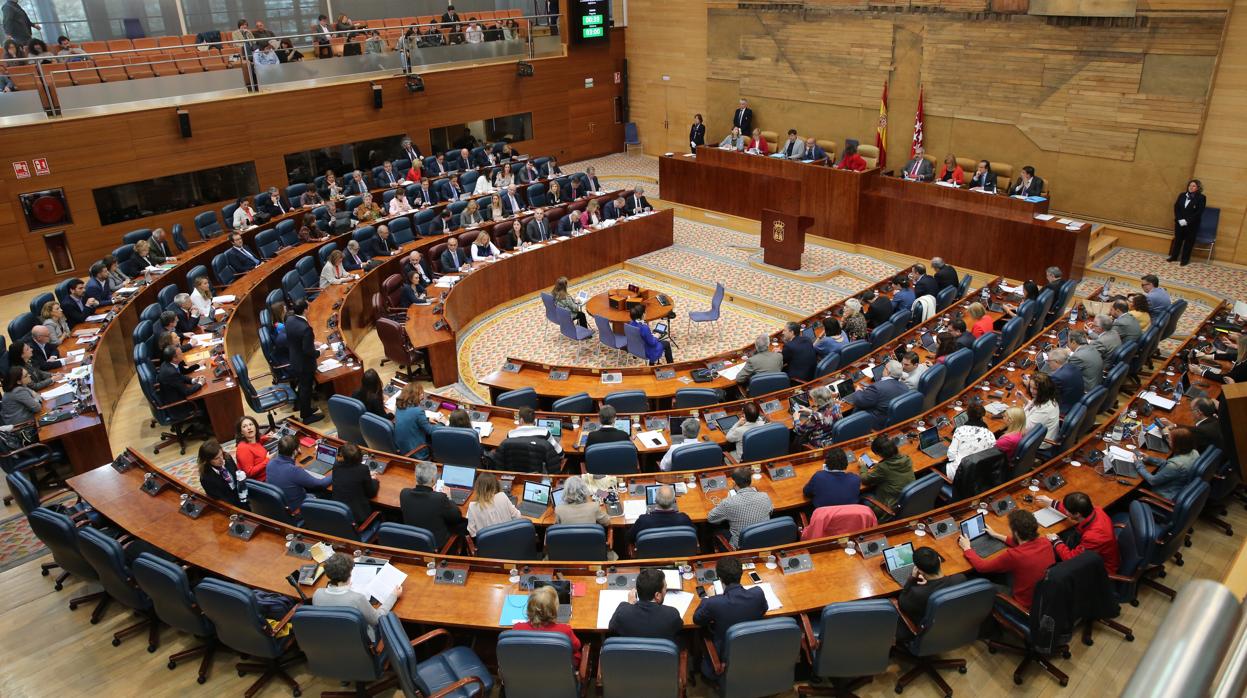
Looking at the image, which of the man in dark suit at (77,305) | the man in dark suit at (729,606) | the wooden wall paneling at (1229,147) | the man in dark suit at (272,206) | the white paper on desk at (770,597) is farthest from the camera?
the man in dark suit at (272,206)

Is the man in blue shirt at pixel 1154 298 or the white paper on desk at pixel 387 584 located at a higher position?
the man in blue shirt at pixel 1154 298

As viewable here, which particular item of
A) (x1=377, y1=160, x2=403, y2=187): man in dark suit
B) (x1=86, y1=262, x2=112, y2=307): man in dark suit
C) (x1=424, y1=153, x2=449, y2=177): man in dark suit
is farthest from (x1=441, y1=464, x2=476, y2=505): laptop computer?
(x1=424, y1=153, x2=449, y2=177): man in dark suit

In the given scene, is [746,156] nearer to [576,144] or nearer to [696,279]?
[696,279]

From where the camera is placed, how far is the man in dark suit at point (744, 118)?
21016mm

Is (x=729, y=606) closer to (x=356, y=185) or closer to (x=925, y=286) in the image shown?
(x=925, y=286)

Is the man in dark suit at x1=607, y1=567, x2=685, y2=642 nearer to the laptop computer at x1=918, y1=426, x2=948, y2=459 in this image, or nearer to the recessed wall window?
the laptop computer at x1=918, y1=426, x2=948, y2=459

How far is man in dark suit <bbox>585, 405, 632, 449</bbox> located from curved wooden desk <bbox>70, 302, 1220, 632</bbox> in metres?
1.93

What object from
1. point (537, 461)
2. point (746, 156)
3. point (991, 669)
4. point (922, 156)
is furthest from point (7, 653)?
point (922, 156)

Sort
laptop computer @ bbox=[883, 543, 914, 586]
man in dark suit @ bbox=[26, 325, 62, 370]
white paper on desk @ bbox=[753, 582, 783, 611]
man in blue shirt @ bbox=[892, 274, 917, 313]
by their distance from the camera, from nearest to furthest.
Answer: white paper on desk @ bbox=[753, 582, 783, 611] → laptop computer @ bbox=[883, 543, 914, 586] → man in dark suit @ bbox=[26, 325, 62, 370] → man in blue shirt @ bbox=[892, 274, 917, 313]

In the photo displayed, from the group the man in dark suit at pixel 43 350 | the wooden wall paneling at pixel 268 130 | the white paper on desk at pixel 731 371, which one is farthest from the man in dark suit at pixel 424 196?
the white paper on desk at pixel 731 371

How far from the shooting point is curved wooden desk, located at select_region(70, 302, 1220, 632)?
6020 mm

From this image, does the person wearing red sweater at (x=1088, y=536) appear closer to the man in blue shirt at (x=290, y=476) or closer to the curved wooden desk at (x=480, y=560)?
the curved wooden desk at (x=480, y=560)

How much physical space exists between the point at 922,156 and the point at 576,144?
1035 centimetres

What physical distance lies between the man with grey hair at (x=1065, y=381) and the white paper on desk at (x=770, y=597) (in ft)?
15.3
